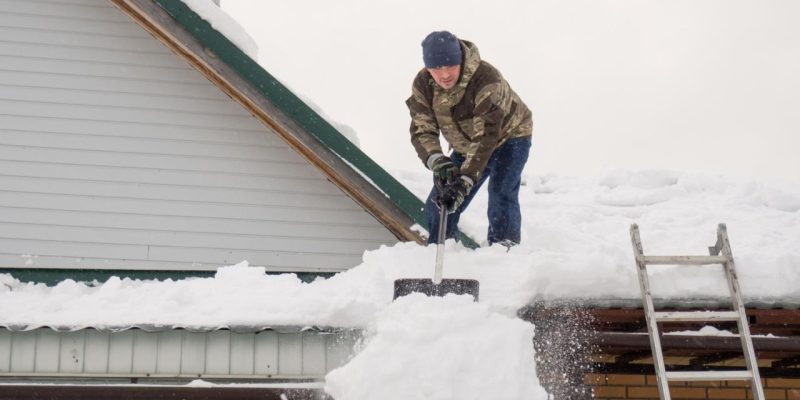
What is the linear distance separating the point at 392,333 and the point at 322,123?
1.98 m

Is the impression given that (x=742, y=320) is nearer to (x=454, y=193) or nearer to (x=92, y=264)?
(x=454, y=193)

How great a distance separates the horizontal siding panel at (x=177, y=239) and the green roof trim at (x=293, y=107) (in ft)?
2.06

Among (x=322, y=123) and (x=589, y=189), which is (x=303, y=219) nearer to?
(x=322, y=123)

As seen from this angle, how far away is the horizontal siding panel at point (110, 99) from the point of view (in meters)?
6.13

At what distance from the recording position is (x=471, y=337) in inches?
169

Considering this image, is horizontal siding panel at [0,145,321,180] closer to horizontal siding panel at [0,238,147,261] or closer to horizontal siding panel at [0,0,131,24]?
horizontal siding panel at [0,238,147,261]

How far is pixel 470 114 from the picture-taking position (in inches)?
209

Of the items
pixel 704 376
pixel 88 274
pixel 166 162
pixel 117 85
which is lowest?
pixel 704 376

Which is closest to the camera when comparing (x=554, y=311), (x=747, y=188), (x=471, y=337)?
(x=471, y=337)

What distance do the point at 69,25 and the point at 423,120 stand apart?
110 inches

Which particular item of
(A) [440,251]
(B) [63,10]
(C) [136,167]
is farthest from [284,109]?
(B) [63,10]

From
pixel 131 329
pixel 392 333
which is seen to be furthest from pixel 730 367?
pixel 131 329

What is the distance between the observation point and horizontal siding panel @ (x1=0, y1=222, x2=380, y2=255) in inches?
236

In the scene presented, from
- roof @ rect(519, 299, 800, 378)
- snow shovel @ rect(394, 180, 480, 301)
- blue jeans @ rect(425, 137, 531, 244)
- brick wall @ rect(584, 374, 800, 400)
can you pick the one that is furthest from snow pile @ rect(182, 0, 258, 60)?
brick wall @ rect(584, 374, 800, 400)
